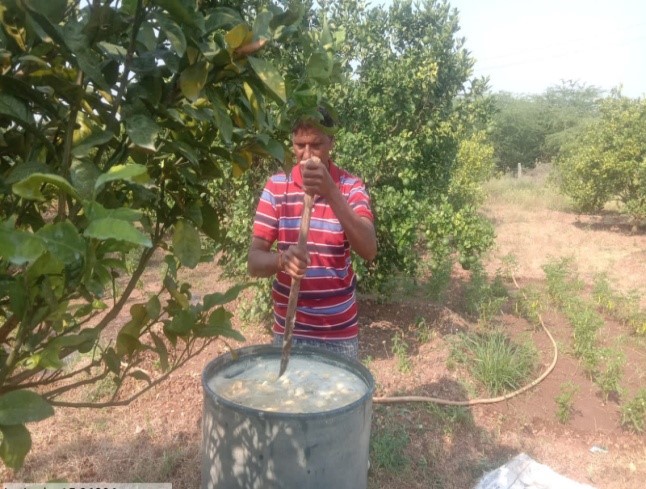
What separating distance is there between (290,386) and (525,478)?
185 centimetres

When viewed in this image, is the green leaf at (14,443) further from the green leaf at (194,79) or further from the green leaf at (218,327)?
the green leaf at (194,79)

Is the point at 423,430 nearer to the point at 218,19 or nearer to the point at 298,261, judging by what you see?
the point at 298,261

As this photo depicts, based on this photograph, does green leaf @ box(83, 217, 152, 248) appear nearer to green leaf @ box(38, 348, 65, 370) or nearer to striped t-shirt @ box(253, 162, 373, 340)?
green leaf @ box(38, 348, 65, 370)

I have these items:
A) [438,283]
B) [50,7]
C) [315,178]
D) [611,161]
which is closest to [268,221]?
[315,178]

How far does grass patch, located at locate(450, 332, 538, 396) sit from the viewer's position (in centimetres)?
395

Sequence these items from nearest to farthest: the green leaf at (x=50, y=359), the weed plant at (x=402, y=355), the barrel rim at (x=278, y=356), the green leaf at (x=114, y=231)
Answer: the green leaf at (x=114, y=231)
the green leaf at (x=50, y=359)
the barrel rim at (x=278, y=356)
the weed plant at (x=402, y=355)

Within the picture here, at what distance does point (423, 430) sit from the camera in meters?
3.44

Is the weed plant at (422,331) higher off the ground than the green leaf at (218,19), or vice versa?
the green leaf at (218,19)

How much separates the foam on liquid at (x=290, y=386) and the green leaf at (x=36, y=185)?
1064mm

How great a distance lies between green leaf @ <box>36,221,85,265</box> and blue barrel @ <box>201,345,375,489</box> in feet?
2.58

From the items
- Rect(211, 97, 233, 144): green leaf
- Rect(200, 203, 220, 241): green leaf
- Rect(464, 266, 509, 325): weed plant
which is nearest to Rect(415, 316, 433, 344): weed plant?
Rect(464, 266, 509, 325): weed plant

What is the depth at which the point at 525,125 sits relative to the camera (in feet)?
92.6

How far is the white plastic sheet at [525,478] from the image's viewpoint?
9.46 ft

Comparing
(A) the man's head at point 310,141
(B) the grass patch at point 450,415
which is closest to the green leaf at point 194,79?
(A) the man's head at point 310,141
